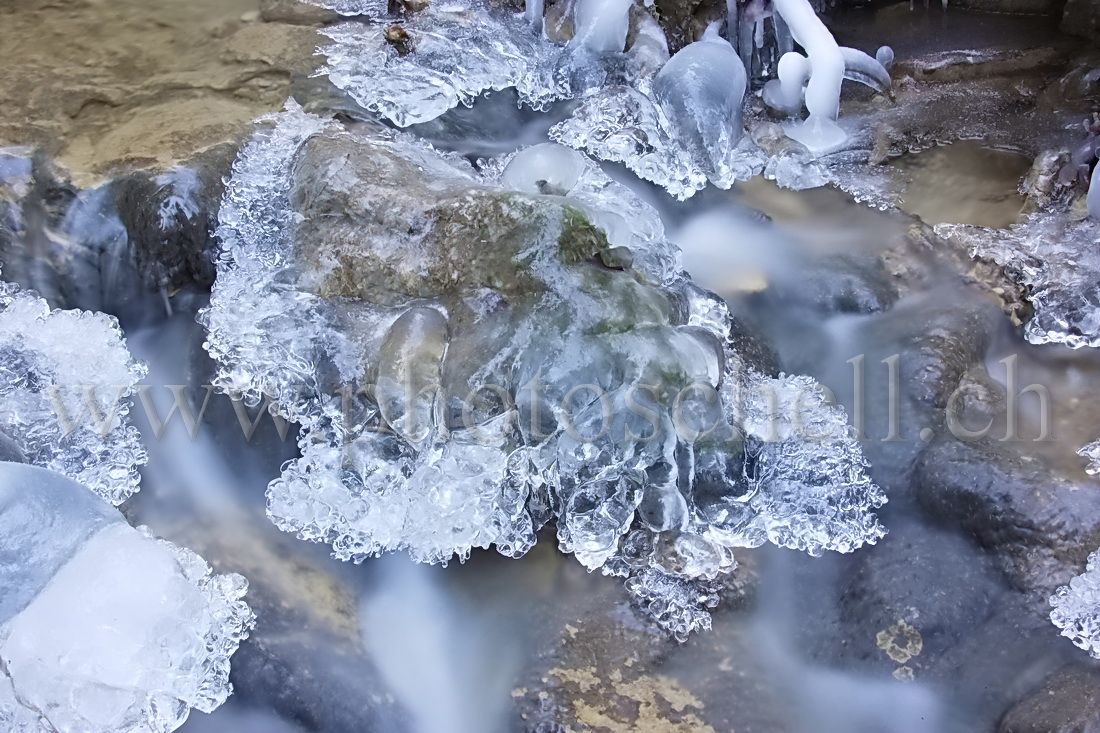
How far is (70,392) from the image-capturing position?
116 inches

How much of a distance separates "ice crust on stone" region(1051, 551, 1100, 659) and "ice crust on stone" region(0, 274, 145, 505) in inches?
107

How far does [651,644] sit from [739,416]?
0.81 metres

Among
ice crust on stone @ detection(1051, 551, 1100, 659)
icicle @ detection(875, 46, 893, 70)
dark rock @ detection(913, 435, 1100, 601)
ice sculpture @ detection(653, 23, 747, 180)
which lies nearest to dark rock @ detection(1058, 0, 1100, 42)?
icicle @ detection(875, 46, 893, 70)

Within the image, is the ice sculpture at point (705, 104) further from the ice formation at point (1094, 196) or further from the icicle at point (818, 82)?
the ice formation at point (1094, 196)

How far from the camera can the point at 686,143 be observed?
390cm

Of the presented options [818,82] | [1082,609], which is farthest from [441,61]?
[1082,609]

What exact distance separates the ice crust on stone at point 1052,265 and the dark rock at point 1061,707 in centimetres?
133

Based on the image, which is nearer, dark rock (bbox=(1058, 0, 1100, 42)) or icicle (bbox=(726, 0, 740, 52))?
dark rock (bbox=(1058, 0, 1100, 42))

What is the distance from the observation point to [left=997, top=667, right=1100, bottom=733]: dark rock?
2.03 meters

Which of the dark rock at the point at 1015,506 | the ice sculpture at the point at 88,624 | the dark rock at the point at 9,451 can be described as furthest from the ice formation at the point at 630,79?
the ice sculpture at the point at 88,624

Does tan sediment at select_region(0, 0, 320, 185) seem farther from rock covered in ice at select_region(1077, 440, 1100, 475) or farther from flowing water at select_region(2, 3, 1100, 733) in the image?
rock covered in ice at select_region(1077, 440, 1100, 475)

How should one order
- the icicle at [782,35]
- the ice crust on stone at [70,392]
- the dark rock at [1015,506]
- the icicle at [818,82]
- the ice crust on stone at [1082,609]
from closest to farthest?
the ice crust on stone at [1082,609] < the dark rock at [1015,506] < the ice crust on stone at [70,392] < the icicle at [818,82] < the icicle at [782,35]

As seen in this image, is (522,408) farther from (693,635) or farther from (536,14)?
(536,14)

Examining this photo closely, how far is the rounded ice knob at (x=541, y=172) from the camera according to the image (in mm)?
3180
